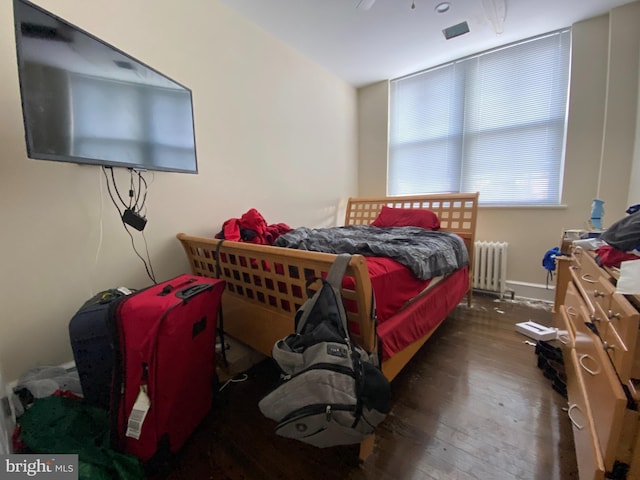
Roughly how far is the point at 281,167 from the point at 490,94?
2.31 m

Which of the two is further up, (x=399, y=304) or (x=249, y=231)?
(x=249, y=231)

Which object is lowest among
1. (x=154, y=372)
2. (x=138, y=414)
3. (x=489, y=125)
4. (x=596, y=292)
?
(x=138, y=414)

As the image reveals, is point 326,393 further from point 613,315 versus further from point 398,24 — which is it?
point 398,24

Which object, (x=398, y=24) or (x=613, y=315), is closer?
(x=613, y=315)

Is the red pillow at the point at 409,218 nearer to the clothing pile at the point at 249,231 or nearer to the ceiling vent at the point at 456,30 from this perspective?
the clothing pile at the point at 249,231

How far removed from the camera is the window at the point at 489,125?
250cm

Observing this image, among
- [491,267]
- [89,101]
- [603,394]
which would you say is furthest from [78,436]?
[491,267]

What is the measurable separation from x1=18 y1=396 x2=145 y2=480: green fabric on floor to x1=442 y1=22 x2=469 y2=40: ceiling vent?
345cm

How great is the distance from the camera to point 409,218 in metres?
2.67

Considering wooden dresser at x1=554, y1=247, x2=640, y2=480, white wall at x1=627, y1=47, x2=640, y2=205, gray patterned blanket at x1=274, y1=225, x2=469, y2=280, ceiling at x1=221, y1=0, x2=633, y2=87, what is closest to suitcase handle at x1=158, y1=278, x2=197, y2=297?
gray patterned blanket at x1=274, y1=225, x2=469, y2=280

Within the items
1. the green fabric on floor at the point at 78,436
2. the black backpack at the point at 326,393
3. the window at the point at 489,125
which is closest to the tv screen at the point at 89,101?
the green fabric on floor at the point at 78,436

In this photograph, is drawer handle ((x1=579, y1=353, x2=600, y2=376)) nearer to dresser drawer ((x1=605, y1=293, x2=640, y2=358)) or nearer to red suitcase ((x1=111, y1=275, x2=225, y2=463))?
dresser drawer ((x1=605, y1=293, x2=640, y2=358))

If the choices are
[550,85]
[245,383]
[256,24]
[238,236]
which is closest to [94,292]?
[238,236]

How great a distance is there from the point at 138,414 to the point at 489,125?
3.53m
